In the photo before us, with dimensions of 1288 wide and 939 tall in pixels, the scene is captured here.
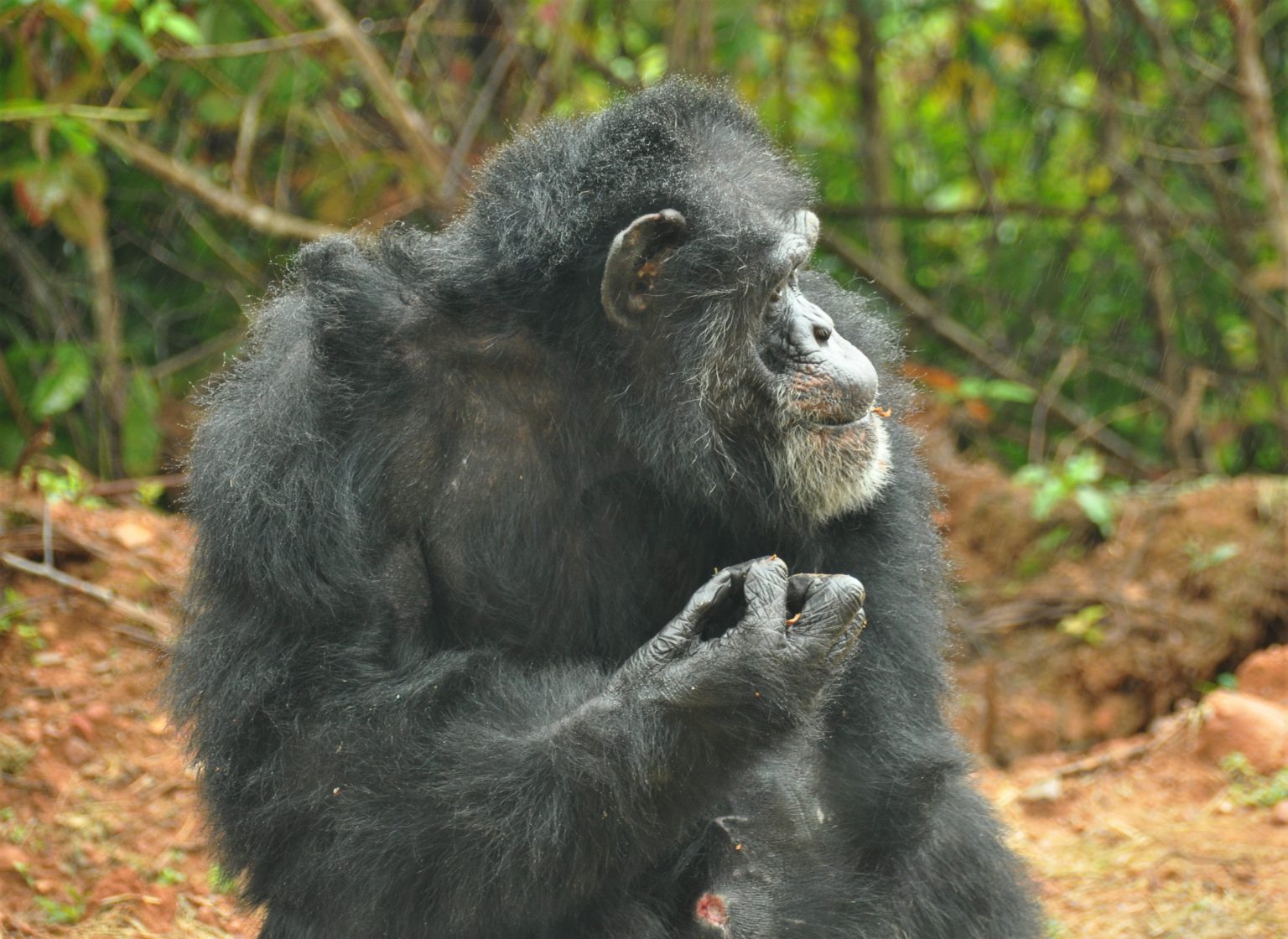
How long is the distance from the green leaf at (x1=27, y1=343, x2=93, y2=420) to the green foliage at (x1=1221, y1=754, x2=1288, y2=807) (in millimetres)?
5818

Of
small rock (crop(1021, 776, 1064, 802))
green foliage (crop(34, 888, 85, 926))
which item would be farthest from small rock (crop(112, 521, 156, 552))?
small rock (crop(1021, 776, 1064, 802))

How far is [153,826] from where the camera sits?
5371mm

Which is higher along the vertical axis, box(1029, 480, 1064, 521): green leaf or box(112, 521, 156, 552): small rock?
box(1029, 480, 1064, 521): green leaf

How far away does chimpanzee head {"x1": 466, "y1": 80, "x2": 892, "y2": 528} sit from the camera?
3846 mm

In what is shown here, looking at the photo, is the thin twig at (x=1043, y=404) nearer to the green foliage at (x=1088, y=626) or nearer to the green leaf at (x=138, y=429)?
the green foliage at (x=1088, y=626)

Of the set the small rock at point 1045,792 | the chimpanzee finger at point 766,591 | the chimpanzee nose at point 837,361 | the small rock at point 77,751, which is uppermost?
the chimpanzee nose at point 837,361

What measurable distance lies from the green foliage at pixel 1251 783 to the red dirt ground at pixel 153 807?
0.04m

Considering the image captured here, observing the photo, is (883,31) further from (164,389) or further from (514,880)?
(514,880)

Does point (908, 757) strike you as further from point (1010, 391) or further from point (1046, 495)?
point (1010, 391)

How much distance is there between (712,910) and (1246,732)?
330cm

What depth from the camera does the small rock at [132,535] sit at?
6340 mm

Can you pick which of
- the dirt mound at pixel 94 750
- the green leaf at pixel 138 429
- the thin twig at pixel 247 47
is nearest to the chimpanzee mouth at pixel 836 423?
the dirt mound at pixel 94 750

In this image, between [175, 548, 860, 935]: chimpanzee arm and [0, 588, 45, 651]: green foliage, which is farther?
[0, 588, 45, 651]: green foliage

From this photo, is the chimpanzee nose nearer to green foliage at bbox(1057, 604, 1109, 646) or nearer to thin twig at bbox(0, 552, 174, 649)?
thin twig at bbox(0, 552, 174, 649)
